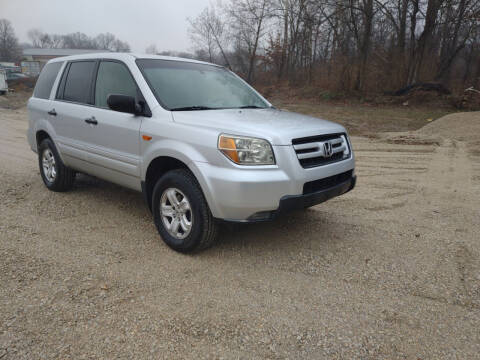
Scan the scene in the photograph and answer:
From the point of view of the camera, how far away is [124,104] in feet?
11.4

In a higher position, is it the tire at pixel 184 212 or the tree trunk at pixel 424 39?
the tree trunk at pixel 424 39

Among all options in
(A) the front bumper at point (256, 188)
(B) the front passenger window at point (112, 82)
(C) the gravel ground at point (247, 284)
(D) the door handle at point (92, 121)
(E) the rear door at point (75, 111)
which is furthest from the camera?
(E) the rear door at point (75, 111)

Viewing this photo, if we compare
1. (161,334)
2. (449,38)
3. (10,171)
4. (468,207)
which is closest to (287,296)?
(161,334)

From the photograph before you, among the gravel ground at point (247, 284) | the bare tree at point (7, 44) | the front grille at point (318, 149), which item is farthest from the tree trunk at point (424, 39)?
the bare tree at point (7, 44)

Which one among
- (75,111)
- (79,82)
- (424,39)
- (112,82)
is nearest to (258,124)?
(112,82)

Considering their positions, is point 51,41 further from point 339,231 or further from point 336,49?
point 339,231

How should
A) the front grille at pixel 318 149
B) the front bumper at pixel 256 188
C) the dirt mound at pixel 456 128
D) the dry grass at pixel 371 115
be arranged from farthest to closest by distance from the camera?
the dry grass at pixel 371 115
the dirt mound at pixel 456 128
the front grille at pixel 318 149
the front bumper at pixel 256 188

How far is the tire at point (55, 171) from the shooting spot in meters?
5.07

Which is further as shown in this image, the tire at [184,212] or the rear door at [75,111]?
the rear door at [75,111]

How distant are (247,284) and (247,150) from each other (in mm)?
1125

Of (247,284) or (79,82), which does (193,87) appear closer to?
(79,82)

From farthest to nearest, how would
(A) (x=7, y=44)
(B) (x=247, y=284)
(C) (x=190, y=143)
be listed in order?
1. (A) (x=7, y=44)
2. (C) (x=190, y=143)
3. (B) (x=247, y=284)

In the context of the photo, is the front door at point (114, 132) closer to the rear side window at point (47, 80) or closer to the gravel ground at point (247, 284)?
the gravel ground at point (247, 284)

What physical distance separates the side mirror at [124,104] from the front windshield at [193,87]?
236 millimetres
